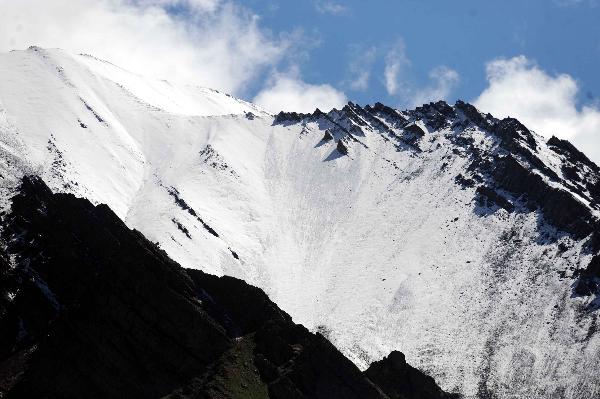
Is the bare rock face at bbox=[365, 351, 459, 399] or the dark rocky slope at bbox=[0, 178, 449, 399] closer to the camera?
the dark rocky slope at bbox=[0, 178, 449, 399]

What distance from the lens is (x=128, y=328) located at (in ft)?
316

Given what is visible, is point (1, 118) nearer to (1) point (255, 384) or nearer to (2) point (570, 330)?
(1) point (255, 384)

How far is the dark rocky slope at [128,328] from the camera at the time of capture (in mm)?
91438

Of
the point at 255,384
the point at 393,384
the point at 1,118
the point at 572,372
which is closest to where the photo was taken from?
the point at 255,384

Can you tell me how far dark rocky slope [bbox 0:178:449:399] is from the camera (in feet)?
300

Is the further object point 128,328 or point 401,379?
point 401,379

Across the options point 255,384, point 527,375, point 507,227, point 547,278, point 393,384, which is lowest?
point 255,384

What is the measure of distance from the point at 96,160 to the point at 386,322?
274 ft

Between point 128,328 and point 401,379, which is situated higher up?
point 401,379

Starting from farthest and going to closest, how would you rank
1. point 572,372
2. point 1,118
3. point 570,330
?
point 1,118, point 570,330, point 572,372

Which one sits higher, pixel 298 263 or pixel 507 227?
pixel 507 227

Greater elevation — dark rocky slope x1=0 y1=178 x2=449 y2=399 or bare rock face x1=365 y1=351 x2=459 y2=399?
bare rock face x1=365 y1=351 x2=459 y2=399

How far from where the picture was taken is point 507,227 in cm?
19888

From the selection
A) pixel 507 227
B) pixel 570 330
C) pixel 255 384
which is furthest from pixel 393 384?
pixel 507 227
